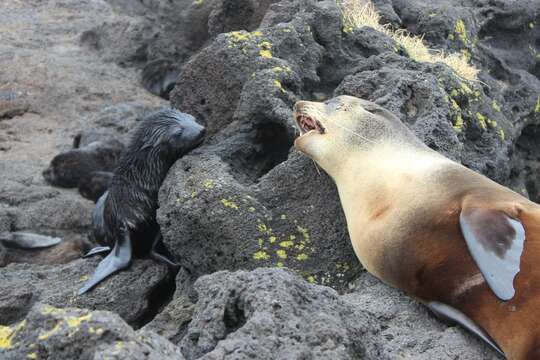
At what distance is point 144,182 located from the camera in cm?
513

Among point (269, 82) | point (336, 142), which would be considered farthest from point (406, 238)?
point (269, 82)

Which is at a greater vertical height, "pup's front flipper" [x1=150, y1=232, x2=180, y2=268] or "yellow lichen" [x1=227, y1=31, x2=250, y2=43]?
"yellow lichen" [x1=227, y1=31, x2=250, y2=43]

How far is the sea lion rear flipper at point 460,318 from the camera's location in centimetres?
296

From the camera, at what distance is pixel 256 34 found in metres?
5.45

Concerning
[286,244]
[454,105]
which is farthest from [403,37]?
[286,244]

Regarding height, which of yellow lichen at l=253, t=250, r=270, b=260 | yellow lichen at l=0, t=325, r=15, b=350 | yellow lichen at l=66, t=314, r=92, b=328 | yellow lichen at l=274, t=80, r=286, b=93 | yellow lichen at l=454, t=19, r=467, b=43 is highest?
yellow lichen at l=66, t=314, r=92, b=328

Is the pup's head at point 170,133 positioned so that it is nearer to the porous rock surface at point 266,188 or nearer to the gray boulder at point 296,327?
the porous rock surface at point 266,188

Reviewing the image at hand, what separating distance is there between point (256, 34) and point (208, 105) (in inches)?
25.6

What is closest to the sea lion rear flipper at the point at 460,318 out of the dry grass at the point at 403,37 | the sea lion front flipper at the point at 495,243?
the sea lion front flipper at the point at 495,243

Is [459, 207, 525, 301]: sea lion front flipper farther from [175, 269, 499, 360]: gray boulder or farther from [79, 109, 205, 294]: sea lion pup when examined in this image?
[79, 109, 205, 294]: sea lion pup

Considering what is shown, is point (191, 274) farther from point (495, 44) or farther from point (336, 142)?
point (495, 44)

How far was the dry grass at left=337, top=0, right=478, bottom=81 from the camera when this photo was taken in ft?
21.1

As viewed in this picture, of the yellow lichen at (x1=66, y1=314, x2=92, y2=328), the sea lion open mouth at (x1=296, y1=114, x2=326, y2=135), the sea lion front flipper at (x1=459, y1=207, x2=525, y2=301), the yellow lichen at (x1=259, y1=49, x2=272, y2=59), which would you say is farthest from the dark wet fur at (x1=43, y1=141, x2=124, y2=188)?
the yellow lichen at (x1=66, y1=314, x2=92, y2=328)

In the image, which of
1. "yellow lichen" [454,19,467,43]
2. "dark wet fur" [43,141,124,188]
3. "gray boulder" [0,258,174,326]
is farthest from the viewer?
"dark wet fur" [43,141,124,188]
